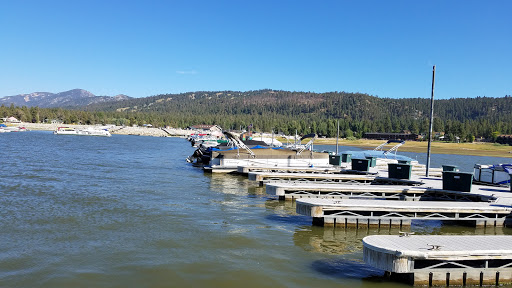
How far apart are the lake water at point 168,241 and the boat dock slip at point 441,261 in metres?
0.81

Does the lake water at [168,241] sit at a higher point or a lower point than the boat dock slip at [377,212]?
lower

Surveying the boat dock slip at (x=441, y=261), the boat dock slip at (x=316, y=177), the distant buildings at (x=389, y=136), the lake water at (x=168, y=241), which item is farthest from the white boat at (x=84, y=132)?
the boat dock slip at (x=441, y=261)

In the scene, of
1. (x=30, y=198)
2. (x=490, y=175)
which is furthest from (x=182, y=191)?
(x=490, y=175)

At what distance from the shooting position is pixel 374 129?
607 ft

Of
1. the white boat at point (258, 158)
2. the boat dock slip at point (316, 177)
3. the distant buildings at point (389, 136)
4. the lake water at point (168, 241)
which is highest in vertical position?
the distant buildings at point (389, 136)

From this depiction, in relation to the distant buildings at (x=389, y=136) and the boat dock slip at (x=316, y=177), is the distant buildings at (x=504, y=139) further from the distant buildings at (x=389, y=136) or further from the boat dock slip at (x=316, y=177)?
the boat dock slip at (x=316, y=177)

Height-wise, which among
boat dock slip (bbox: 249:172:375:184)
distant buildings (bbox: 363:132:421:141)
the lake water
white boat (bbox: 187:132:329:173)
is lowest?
the lake water

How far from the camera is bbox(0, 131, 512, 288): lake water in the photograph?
35.2ft

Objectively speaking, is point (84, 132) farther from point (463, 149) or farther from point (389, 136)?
point (389, 136)

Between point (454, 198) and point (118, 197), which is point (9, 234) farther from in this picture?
point (454, 198)

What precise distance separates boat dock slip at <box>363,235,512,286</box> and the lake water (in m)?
0.81

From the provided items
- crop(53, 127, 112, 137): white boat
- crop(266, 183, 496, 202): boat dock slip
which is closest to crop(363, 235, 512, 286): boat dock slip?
crop(266, 183, 496, 202): boat dock slip

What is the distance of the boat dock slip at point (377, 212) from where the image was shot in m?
15.8

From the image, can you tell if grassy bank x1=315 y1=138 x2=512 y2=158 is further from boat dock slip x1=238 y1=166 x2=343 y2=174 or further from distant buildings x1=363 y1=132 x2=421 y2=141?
boat dock slip x1=238 y1=166 x2=343 y2=174
